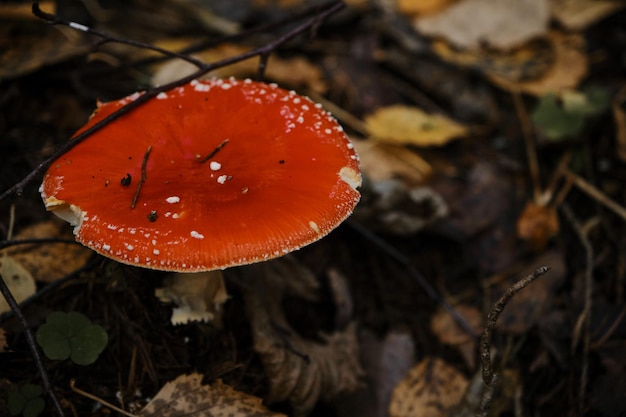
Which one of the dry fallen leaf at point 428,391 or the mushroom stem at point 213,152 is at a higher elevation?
the mushroom stem at point 213,152

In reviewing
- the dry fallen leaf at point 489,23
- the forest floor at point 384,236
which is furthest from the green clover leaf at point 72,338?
the dry fallen leaf at point 489,23

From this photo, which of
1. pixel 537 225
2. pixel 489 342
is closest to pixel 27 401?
pixel 489 342

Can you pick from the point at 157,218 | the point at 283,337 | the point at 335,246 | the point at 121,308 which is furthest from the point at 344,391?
the point at 157,218

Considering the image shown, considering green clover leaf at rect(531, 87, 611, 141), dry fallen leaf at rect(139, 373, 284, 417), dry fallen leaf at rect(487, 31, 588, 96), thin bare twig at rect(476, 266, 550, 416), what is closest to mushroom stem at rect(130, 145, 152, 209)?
dry fallen leaf at rect(139, 373, 284, 417)

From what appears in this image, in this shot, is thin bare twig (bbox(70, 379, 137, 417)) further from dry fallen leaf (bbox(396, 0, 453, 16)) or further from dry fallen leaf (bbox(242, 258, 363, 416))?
dry fallen leaf (bbox(396, 0, 453, 16))

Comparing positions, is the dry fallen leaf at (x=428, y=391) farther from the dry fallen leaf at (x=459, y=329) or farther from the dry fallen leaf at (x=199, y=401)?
the dry fallen leaf at (x=199, y=401)

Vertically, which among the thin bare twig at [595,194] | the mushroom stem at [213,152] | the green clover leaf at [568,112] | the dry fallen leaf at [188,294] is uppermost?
the green clover leaf at [568,112]

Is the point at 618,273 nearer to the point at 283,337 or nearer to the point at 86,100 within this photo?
the point at 283,337
